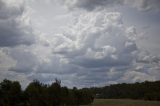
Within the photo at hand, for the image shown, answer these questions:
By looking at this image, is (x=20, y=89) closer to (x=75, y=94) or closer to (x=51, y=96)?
(x=51, y=96)

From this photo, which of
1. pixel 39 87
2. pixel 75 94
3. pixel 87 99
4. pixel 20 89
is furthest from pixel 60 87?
pixel 87 99

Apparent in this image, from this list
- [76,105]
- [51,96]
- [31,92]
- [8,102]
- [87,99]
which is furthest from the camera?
[87,99]

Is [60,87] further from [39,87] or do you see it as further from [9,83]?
[9,83]

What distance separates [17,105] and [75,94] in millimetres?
47055

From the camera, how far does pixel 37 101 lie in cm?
10875

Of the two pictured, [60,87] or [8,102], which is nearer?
[8,102]

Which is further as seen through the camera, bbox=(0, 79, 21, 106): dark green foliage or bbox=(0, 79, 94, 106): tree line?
bbox=(0, 79, 94, 106): tree line

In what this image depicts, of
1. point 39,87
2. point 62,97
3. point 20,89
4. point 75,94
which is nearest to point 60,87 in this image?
point 62,97

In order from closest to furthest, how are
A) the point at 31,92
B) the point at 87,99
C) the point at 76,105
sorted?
the point at 31,92, the point at 76,105, the point at 87,99

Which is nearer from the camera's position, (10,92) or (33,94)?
(10,92)

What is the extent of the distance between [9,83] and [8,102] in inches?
→ 272

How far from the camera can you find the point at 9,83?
352ft

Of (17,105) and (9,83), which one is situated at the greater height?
(9,83)

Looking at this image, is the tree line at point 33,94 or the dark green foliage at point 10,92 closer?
the dark green foliage at point 10,92
